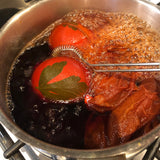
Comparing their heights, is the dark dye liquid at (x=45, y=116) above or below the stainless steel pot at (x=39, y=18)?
below

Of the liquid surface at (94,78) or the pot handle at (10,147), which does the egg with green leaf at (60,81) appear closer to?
the liquid surface at (94,78)

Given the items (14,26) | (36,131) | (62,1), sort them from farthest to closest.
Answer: (62,1) < (14,26) < (36,131)

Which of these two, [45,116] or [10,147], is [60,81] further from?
[10,147]

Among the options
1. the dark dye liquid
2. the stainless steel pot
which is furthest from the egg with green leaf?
the stainless steel pot

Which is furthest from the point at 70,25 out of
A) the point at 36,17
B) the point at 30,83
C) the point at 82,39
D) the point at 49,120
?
the point at 49,120

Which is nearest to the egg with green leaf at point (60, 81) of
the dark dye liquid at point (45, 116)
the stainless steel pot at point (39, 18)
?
the dark dye liquid at point (45, 116)

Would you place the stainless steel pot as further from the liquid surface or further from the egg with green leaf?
the egg with green leaf

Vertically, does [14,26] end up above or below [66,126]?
above

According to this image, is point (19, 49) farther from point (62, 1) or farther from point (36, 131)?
point (36, 131)
